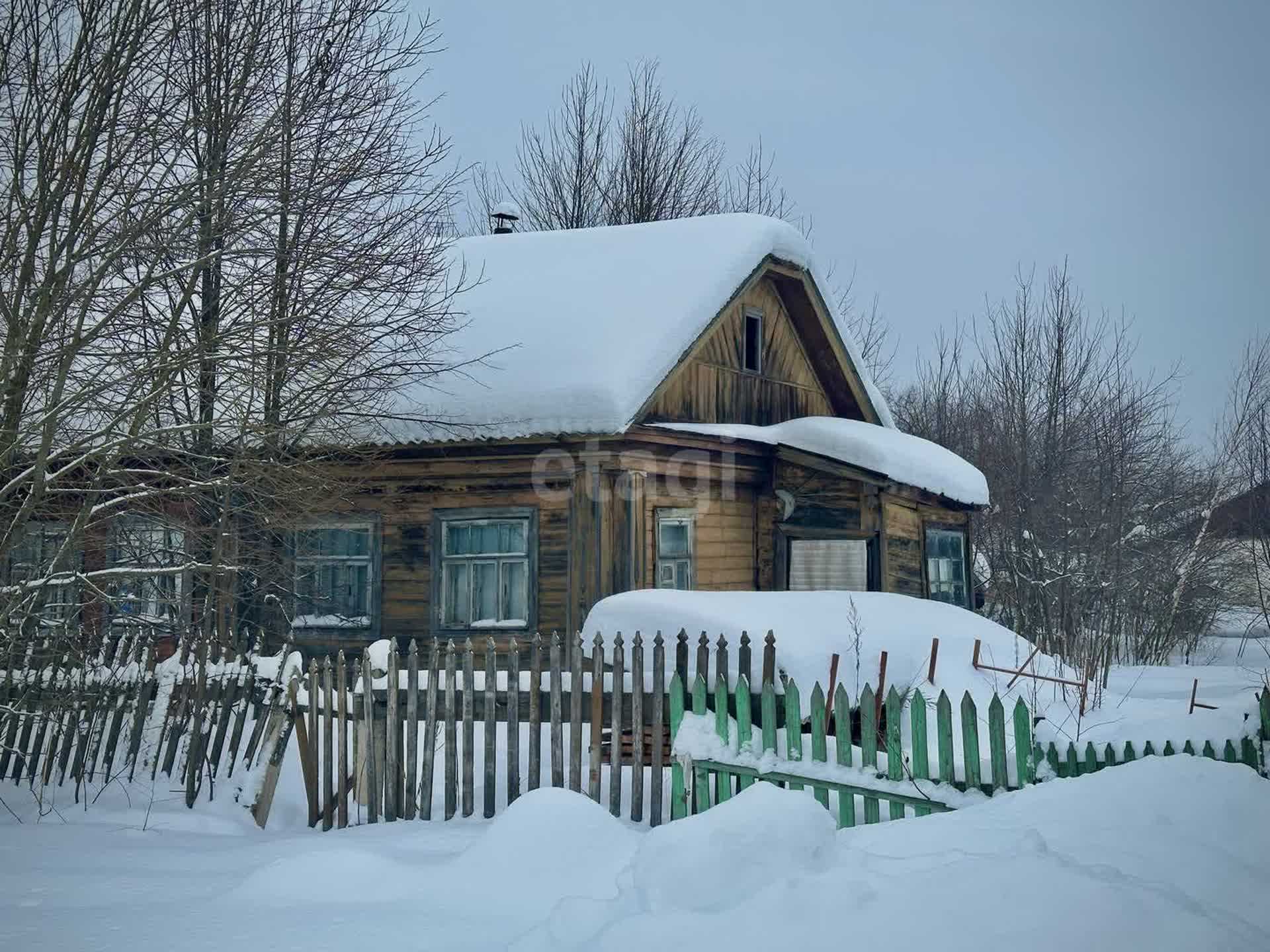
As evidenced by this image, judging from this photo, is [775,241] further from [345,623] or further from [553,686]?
[553,686]

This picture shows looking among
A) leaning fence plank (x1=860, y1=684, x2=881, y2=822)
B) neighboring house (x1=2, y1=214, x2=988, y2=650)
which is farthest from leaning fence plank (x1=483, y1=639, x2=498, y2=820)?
neighboring house (x1=2, y1=214, x2=988, y2=650)

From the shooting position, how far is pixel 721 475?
1384 cm

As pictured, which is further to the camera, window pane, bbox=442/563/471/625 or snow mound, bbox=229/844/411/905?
window pane, bbox=442/563/471/625

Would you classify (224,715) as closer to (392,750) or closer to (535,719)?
(392,750)

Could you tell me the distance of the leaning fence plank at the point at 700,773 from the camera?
20.2ft

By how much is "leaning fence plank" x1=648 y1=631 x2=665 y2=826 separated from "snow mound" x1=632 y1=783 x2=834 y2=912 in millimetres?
2145

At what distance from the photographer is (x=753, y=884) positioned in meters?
3.88

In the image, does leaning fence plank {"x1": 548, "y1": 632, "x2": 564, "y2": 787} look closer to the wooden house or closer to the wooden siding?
the wooden house

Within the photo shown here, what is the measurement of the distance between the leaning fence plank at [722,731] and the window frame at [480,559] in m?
6.21

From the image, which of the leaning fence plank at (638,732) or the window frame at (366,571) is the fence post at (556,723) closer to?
the leaning fence plank at (638,732)

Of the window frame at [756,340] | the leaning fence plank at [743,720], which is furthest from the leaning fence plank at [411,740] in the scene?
the window frame at [756,340]

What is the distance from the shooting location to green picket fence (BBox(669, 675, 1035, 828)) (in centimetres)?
566

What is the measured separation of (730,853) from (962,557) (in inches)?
526

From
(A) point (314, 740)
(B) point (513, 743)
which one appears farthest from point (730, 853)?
(A) point (314, 740)
